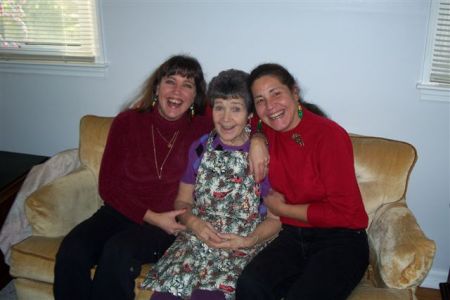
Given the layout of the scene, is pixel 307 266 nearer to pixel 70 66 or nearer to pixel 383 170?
pixel 383 170

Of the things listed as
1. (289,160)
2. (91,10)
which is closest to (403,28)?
(289,160)

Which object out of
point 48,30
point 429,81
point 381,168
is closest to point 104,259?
point 381,168

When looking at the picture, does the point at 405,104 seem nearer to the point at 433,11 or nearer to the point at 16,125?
the point at 433,11

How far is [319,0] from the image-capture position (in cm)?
213

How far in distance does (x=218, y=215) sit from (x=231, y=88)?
55cm

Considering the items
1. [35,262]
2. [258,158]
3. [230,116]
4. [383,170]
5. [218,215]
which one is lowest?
[35,262]

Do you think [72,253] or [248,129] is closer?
[72,253]

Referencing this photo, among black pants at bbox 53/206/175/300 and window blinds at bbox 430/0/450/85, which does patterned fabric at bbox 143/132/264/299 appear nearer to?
black pants at bbox 53/206/175/300

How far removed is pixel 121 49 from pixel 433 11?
1.77 meters

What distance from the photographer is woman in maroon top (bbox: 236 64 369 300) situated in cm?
156

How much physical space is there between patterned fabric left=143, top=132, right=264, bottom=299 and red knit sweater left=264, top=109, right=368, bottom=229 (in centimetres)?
14

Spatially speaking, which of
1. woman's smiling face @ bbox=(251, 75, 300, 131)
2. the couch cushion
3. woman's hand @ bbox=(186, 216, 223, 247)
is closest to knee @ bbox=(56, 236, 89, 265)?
the couch cushion

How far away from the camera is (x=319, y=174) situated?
1.67 metres

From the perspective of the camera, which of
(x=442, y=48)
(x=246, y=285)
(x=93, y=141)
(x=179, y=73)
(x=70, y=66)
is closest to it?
(x=246, y=285)
